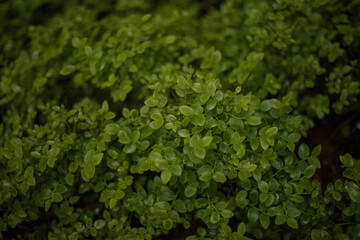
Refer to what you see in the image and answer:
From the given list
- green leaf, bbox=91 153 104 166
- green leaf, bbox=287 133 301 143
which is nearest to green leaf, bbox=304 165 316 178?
green leaf, bbox=287 133 301 143

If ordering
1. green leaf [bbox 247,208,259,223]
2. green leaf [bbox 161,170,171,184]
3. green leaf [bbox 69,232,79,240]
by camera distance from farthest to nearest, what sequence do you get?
green leaf [bbox 69,232,79,240], green leaf [bbox 247,208,259,223], green leaf [bbox 161,170,171,184]

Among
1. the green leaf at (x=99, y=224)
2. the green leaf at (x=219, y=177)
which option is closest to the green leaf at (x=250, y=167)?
the green leaf at (x=219, y=177)

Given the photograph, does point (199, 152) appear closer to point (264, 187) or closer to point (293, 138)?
point (264, 187)

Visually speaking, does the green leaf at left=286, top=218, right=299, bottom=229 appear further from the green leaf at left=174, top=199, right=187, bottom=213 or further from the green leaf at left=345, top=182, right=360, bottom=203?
the green leaf at left=174, top=199, right=187, bottom=213

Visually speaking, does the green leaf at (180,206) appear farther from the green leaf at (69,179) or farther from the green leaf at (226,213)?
the green leaf at (69,179)

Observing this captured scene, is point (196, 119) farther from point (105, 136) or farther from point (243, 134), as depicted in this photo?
point (105, 136)

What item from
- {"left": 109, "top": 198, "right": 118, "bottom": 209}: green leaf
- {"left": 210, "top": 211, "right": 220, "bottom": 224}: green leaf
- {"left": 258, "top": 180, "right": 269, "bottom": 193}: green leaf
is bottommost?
{"left": 210, "top": 211, "right": 220, "bottom": 224}: green leaf

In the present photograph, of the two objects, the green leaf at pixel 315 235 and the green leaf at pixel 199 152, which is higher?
the green leaf at pixel 199 152

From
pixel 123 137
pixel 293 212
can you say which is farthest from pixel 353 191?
pixel 123 137
